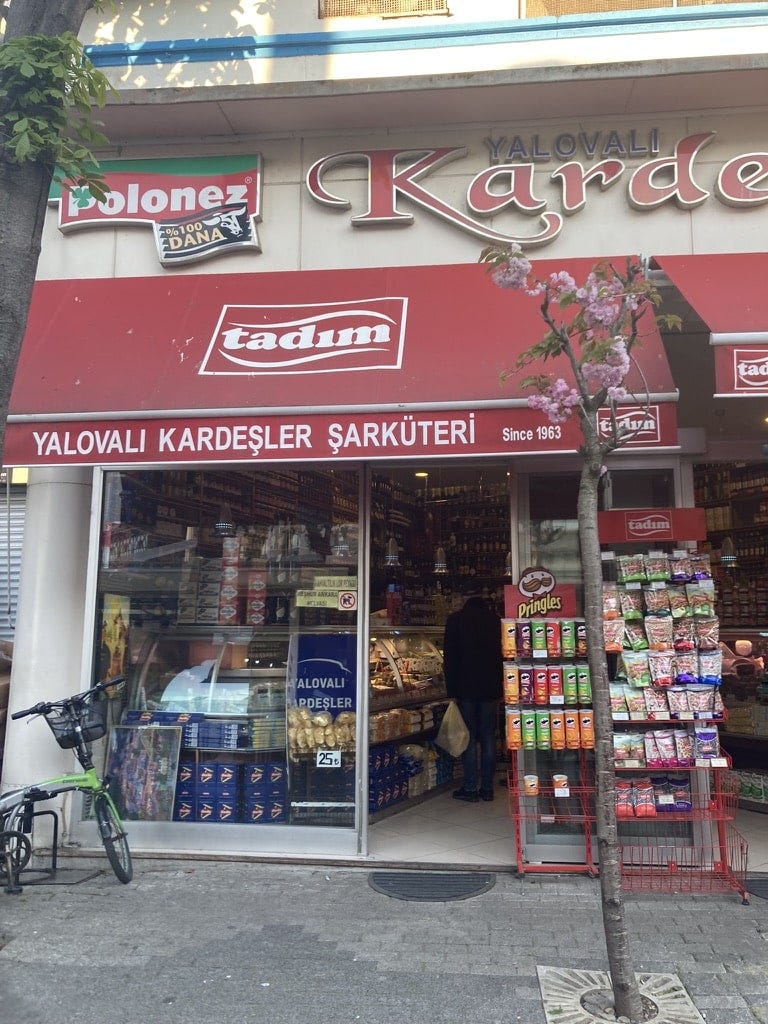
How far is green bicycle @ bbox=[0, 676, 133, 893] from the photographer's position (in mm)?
5074

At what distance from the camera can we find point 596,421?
3.93 meters

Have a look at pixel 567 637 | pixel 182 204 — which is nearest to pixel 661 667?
pixel 567 637

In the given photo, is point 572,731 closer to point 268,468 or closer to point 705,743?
point 705,743

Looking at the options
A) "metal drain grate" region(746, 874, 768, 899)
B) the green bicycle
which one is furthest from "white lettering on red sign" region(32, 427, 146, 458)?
"metal drain grate" region(746, 874, 768, 899)

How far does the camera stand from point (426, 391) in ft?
16.8

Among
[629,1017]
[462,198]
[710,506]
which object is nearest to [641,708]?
[629,1017]

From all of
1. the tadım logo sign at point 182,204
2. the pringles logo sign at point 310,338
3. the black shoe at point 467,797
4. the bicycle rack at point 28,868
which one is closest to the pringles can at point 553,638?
the pringles logo sign at point 310,338

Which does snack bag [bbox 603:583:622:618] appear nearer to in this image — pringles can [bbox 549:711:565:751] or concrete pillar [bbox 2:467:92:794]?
pringles can [bbox 549:711:565:751]

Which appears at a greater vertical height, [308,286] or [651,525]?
[308,286]

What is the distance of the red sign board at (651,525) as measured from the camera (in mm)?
5496

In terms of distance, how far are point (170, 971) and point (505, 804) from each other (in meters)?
4.06

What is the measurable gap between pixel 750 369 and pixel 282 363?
3069 millimetres

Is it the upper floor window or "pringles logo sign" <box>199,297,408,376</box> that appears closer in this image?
"pringles logo sign" <box>199,297,408,376</box>

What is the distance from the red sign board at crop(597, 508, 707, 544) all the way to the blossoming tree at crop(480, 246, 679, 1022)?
1625mm
